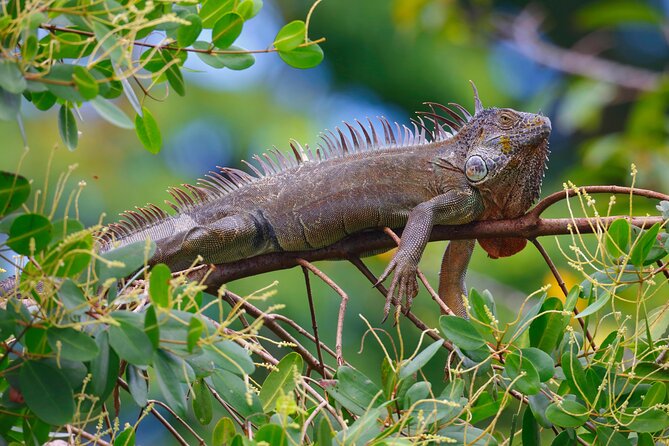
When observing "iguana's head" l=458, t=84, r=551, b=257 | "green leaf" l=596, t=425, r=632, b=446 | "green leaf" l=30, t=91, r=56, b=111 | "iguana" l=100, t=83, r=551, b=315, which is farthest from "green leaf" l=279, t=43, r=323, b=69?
"iguana's head" l=458, t=84, r=551, b=257

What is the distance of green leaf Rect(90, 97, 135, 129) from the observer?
1506 millimetres

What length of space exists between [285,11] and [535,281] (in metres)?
4.21

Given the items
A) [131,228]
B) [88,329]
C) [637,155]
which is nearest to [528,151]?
[131,228]

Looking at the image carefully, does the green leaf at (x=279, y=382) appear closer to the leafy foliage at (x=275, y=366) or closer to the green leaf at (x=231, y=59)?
the leafy foliage at (x=275, y=366)

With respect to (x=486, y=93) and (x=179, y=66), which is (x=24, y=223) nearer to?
(x=179, y=66)

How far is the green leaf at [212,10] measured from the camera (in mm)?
1899

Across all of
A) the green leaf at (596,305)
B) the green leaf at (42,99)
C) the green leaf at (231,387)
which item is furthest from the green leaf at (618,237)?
the green leaf at (42,99)

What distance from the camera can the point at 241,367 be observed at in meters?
1.56

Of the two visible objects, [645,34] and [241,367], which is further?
[645,34]

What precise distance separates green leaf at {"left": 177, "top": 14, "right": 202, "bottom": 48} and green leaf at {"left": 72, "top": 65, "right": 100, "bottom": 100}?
1.05 feet

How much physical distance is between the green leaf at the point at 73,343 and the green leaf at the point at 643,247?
117 centimetres

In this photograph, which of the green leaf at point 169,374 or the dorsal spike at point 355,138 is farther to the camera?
the dorsal spike at point 355,138

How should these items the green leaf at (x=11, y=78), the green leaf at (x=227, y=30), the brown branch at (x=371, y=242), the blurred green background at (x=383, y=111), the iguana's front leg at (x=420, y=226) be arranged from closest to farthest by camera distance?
the green leaf at (x=11, y=78) < the green leaf at (x=227, y=30) < the brown branch at (x=371, y=242) < the iguana's front leg at (x=420, y=226) < the blurred green background at (x=383, y=111)

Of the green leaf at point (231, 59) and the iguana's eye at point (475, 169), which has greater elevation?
the green leaf at point (231, 59)
